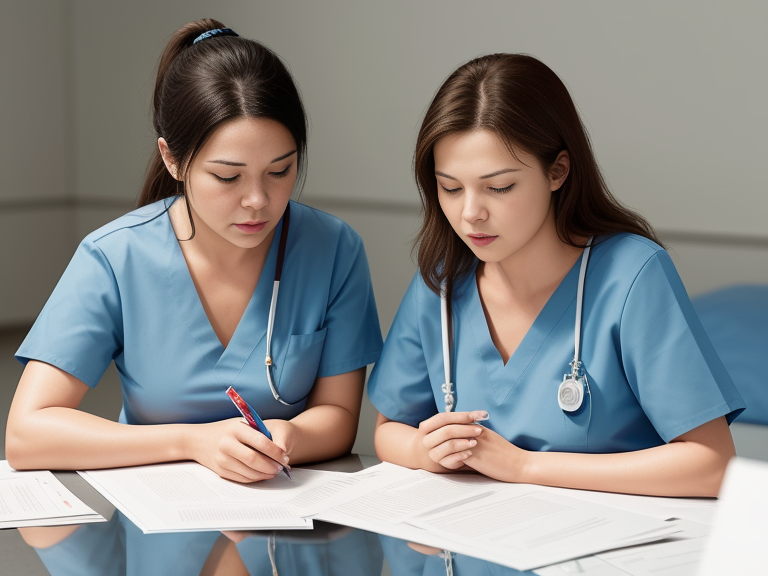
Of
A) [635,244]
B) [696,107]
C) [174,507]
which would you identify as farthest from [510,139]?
[696,107]

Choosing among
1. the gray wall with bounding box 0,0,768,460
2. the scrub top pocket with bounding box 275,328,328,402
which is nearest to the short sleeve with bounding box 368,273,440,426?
the scrub top pocket with bounding box 275,328,328,402

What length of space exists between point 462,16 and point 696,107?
0.90 meters

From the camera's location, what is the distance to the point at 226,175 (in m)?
1.62

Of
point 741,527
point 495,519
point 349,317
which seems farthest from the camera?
point 349,317

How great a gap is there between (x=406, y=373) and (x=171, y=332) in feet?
1.33

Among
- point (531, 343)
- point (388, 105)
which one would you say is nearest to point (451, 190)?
point (531, 343)

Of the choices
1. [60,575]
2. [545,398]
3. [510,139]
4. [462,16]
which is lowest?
[60,575]

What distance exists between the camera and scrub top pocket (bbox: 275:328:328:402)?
5.85 feet

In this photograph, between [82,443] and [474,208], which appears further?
[82,443]

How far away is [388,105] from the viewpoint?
375cm

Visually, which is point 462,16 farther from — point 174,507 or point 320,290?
point 174,507

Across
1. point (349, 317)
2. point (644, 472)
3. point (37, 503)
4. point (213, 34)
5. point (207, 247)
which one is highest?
point (213, 34)

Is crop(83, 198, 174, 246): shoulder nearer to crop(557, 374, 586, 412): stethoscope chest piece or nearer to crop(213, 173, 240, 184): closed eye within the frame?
crop(213, 173, 240, 184): closed eye

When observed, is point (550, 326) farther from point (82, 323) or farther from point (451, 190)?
point (82, 323)
